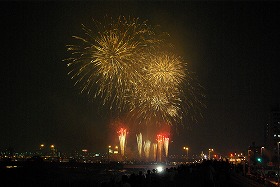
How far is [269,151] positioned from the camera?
192m

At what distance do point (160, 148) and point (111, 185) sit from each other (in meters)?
63.4

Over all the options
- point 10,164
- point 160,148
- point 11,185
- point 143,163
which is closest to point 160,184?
point 11,185

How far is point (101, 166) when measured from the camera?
159500 millimetres

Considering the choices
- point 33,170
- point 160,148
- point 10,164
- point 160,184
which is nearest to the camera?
point 160,184

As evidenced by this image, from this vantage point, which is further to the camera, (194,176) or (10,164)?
(10,164)

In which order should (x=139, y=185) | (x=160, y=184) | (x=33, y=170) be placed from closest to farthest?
(x=139, y=185)
(x=160, y=184)
(x=33, y=170)

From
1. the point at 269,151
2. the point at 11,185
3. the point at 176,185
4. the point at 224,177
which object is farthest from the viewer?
the point at 269,151

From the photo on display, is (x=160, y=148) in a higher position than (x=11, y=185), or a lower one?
higher

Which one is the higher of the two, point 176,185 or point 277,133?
point 277,133

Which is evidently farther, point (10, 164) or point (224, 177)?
point (10, 164)

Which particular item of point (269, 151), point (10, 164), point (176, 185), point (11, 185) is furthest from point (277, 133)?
point (176, 185)

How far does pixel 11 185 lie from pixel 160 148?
3325 cm

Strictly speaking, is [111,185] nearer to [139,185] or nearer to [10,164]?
[139,185]

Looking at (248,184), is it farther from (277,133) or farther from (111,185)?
(277,133)
